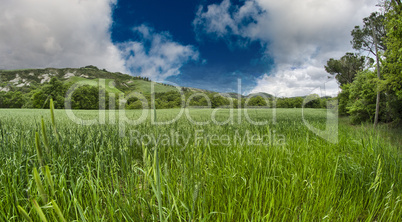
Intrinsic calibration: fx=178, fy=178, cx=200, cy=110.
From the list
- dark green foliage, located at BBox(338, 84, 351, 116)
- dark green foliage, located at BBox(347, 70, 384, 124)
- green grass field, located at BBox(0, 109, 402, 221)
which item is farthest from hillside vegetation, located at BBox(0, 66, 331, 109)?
dark green foliage, located at BBox(347, 70, 384, 124)

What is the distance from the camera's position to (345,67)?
29.7m

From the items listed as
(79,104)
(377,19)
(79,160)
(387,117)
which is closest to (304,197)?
(79,160)

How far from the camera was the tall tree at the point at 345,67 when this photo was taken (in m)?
27.9

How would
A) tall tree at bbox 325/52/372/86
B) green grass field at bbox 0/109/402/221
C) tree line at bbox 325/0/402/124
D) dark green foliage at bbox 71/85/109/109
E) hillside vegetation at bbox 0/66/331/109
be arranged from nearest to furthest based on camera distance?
1. green grass field at bbox 0/109/402/221
2. tree line at bbox 325/0/402/124
3. hillside vegetation at bbox 0/66/331/109
4. dark green foliage at bbox 71/85/109/109
5. tall tree at bbox 325/52/372/86

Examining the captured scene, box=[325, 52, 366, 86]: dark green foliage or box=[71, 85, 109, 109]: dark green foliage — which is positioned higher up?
box=[325, 52, 366, 86]: dark green foliage

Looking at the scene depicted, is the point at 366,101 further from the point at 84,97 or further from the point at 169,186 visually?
the point at 84,97

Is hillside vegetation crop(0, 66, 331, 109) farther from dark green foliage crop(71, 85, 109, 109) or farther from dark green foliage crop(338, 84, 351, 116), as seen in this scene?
dark green foliage crop(338, 84, 351, 116)

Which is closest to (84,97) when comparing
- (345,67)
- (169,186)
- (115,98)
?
(115,98)

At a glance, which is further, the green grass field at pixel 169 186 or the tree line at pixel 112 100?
the tree line at pixel 112 100

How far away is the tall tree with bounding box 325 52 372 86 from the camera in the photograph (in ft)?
91.5

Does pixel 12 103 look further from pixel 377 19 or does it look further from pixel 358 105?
pixel 377 19


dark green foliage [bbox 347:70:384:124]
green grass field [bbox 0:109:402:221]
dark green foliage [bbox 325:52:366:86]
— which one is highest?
dark green foliage [bbox 325:52:366:86]

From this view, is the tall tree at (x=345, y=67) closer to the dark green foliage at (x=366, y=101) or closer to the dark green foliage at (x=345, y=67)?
the dark green foliage at (x=345, y=67)

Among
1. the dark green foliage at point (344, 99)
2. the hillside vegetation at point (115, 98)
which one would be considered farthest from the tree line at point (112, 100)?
the dark green foliage at point (344, 99)
